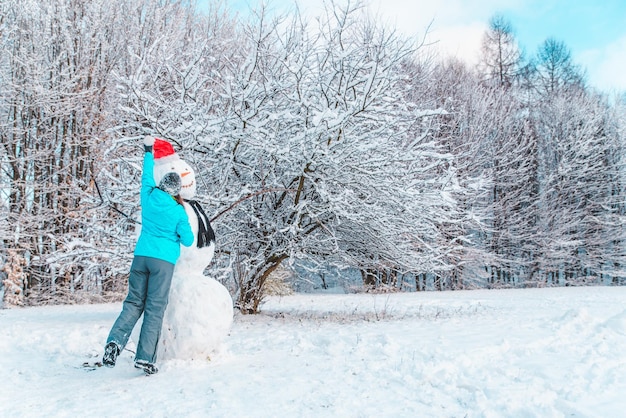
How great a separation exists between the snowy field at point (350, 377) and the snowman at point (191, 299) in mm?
138

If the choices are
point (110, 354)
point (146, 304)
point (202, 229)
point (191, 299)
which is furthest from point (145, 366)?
point (202, 229)

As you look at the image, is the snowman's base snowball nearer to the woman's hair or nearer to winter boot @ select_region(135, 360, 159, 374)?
winter boot @ select_region(135, 360, 159, 374)

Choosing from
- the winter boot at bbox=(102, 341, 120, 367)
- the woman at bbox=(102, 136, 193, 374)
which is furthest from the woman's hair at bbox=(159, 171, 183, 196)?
the winter boot at bbox=(102, 341, 120, 367)

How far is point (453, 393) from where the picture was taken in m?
3.13

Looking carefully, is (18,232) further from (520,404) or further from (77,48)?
(520,404)

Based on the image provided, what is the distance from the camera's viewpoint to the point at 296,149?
6.62 m

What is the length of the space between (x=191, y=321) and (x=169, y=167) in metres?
1.26

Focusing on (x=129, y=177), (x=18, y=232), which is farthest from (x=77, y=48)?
(x=129, y=177)

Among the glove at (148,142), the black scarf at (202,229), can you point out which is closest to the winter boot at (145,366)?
the black scarf at (202,229)

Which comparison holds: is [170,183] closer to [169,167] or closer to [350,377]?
[169,167]

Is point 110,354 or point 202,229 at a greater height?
point 202,229

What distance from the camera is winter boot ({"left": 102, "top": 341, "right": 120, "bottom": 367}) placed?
11.6 ft

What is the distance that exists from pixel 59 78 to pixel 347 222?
9904 mm

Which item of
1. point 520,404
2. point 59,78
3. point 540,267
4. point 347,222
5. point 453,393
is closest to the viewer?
point 520,404
